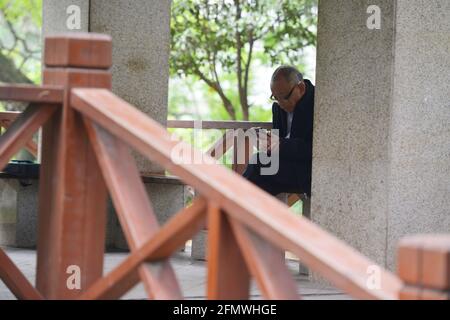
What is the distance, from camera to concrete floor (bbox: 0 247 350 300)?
5.87 m

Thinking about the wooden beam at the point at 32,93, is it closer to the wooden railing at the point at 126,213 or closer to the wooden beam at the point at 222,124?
the wooden railing at the point at 126,213

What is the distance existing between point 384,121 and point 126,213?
334 centimetres

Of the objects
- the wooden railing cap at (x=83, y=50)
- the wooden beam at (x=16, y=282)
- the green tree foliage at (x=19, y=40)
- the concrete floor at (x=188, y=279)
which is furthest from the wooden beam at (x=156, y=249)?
the green tree foliage at (x=19, y=40)

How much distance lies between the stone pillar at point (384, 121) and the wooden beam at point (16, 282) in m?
2.73

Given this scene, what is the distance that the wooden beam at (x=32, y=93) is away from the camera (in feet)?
13.0

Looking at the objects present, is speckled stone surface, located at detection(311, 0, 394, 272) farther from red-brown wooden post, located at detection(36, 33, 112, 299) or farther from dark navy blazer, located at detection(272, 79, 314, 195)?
red-brown wooden post, located at detection(36, 33, 112, 299)

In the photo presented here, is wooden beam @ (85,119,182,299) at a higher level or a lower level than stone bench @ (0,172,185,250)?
higher

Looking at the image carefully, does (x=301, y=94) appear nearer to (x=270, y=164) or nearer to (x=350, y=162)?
(x=270, y=164)

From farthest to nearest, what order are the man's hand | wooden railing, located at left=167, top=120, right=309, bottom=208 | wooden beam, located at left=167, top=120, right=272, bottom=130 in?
wooden beam, located at left=167, top=120, right=272, bottom=130 < wooden railing, located at left=167, top=120, right=309, bottom=208 < the man's hand

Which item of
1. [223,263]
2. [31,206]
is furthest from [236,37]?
[223,263]

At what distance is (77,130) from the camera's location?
408cm

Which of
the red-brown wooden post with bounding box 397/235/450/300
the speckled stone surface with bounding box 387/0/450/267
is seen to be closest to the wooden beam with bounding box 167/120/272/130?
the speckled stone surface with bounding box 387/0/450/267

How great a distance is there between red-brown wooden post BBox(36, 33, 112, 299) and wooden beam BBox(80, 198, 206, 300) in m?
0.28
